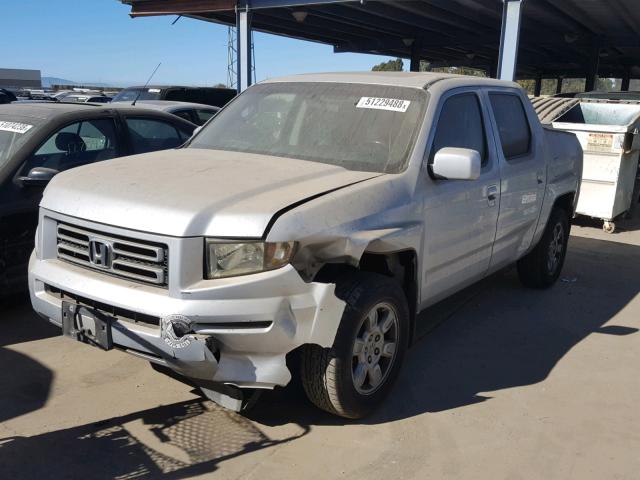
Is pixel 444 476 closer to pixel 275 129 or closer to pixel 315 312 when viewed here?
pixel 315 312

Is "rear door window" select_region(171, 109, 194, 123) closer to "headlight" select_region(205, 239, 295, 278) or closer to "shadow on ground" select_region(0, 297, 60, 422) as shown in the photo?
"shadow on ground" select_region(0, 297, 60, 422)

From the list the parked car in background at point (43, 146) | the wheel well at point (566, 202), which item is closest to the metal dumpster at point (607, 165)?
the wheel well at point (566, 202)

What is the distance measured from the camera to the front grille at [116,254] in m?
2.85

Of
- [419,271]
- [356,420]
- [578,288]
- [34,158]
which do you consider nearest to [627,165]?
[578,288]

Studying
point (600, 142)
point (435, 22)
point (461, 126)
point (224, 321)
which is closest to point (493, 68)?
point (435, 22)

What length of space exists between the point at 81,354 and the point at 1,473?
1345 millimetres

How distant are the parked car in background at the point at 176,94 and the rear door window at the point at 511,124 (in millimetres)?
8475

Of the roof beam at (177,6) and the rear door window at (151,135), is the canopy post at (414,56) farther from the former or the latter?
the rear door window at (151,135)

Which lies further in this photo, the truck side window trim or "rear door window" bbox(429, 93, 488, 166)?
"rear door window" bbox(429, 93, 488, 166)

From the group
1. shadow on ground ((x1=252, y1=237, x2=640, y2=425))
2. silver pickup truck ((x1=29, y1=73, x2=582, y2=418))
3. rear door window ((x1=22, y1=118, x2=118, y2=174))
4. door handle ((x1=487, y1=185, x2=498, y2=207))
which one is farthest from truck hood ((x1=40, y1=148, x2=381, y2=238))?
rear door window ((x1=22, y1=118, x2=118, y2=174))

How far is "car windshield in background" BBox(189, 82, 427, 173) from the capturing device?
3.74 m

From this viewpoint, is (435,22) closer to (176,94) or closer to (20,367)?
(176,94)

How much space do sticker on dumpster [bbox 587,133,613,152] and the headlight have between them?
7.37 metres

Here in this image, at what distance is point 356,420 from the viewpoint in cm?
345
